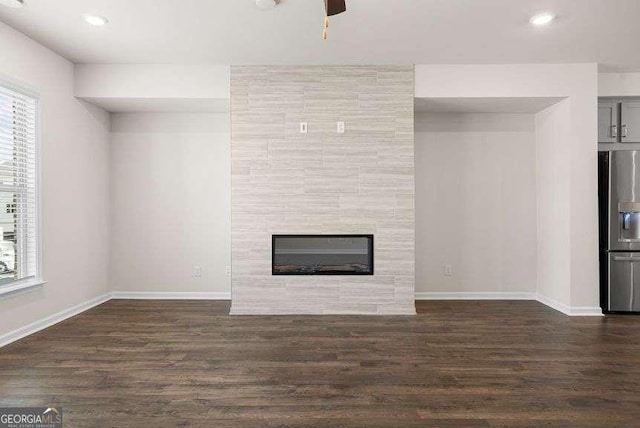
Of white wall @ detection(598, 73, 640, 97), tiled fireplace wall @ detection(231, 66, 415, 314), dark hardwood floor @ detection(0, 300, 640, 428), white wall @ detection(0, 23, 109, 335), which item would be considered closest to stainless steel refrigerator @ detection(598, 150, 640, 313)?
dark hardwood floor @ detection(0, 300, 640, 428)

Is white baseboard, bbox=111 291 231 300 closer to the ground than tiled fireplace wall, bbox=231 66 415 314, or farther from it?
closer to the ground

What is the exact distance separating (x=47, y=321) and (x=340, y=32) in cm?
381

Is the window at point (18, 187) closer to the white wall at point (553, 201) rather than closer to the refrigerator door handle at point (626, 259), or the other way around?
the white wall at point (553, 201)

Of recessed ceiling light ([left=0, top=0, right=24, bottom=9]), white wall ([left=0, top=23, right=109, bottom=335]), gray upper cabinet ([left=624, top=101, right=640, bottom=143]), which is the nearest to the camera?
recessed ceiling light ([left=0, top=0, right=24, bottom=9])

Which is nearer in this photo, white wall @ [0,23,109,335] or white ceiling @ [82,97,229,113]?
white wall @ [0,23,109,335]

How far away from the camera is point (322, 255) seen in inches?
159

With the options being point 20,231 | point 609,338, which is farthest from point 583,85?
point 20,231

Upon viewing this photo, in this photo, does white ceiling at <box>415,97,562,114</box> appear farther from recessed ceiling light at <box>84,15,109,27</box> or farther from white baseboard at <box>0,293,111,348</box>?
white baseboard at <box>0,293,111,348</box>

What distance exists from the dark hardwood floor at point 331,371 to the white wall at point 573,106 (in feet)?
1.55

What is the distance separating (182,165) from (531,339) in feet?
13.7

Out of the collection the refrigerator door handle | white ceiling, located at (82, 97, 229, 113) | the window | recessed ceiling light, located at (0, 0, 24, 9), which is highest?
recessed ceiling light, located at (0, 0, 24, 9)

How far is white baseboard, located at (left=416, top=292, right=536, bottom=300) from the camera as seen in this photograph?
460cm

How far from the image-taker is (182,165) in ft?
15.4

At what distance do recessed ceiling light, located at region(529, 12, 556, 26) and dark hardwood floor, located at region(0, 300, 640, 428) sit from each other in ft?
8.64
